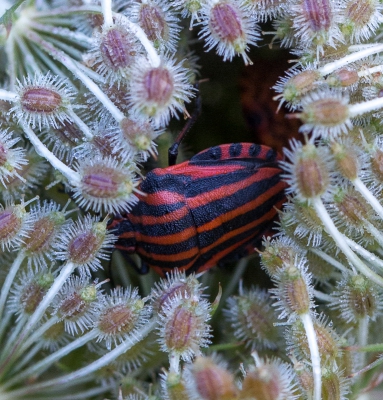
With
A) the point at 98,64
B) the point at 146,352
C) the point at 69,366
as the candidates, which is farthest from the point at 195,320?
the point at 98,64

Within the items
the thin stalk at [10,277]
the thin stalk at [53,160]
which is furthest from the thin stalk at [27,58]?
the thin stalk at [10,277]

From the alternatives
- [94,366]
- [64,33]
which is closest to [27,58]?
[64,33]

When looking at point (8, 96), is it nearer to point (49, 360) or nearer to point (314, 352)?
point (49, 360)

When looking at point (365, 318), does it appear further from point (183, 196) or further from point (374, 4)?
point (374, 4)

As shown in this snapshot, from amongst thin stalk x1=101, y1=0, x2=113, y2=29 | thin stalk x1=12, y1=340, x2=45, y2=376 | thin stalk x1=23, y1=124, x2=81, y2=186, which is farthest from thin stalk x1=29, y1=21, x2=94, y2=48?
thin stalk x1=12, y1=340, x2=45, y2=376

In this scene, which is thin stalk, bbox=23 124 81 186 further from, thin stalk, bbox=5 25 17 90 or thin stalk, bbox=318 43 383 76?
thin stalk, bbox=318 43 383 76

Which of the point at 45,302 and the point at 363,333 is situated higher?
the point at 45,302

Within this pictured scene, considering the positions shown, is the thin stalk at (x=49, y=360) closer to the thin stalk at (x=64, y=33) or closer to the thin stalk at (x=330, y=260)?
the thin stalk at (x=330, y=260)

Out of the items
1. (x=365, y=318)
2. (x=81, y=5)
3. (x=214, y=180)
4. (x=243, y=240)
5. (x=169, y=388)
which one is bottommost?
(x=169, y=388)
